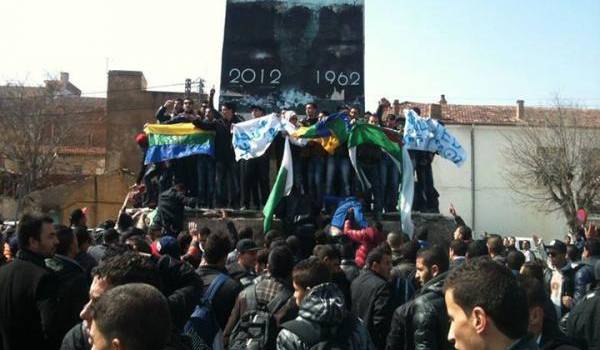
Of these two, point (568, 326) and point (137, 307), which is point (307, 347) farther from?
point (568, 326)

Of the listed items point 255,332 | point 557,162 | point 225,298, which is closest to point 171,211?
point 225,298

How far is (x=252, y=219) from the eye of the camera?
14.4 m

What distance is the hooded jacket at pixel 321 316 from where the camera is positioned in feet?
14.5

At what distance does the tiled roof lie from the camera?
1865 inches

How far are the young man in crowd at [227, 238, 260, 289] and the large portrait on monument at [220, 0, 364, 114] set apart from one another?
33.7ft

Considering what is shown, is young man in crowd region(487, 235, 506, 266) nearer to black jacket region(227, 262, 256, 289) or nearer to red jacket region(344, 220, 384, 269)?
red jacket region(344, 220, 384, 269)

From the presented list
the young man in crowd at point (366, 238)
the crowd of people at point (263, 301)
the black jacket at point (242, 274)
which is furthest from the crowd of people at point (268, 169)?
the black jacket at point (242, 274)

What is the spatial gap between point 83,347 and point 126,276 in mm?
396

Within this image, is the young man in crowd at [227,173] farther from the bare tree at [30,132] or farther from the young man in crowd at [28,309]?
the bare tree at [30,132]

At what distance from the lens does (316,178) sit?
A: 574 inches

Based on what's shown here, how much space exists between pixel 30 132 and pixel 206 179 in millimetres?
28574

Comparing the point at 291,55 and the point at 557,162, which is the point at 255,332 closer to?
the point at 291,55

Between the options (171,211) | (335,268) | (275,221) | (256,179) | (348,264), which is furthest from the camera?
(256,179)

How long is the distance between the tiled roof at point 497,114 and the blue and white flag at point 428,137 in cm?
3203
